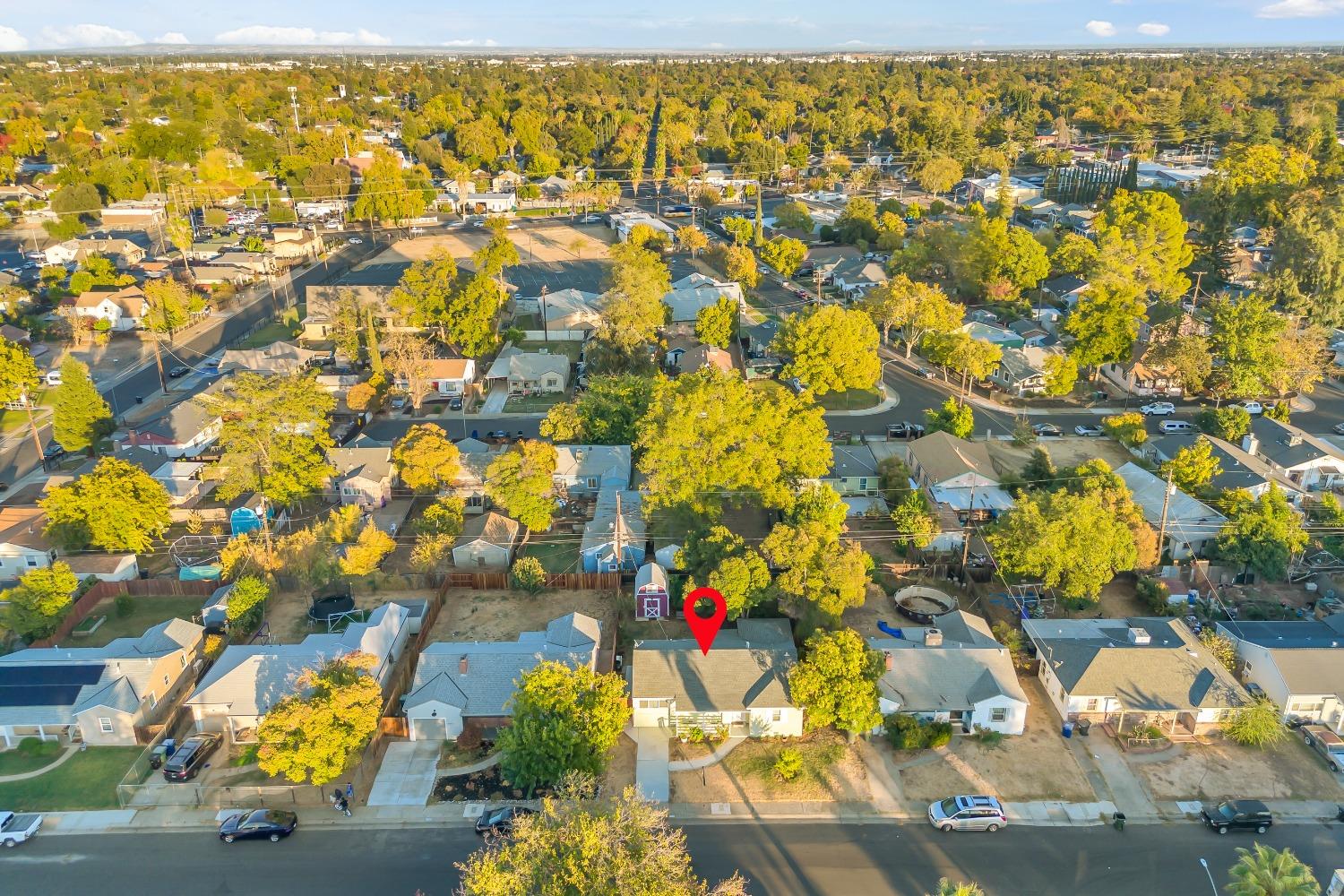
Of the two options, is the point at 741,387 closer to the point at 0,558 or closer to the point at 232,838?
the point at 232,838

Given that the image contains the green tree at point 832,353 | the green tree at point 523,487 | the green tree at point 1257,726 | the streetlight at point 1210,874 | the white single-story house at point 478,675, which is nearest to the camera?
the streetlight at point 1210,874

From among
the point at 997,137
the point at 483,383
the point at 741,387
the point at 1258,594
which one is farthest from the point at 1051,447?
the point at 997,137

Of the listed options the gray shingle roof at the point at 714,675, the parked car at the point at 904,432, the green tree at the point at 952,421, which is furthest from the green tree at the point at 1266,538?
the gray shingle roof at the point at 714,675

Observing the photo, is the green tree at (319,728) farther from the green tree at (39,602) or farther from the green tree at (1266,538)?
the green tree at (1266,538)

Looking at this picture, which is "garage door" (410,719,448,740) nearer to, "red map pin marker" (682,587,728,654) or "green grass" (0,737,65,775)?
"red map pin marker" (682,587,728,654)

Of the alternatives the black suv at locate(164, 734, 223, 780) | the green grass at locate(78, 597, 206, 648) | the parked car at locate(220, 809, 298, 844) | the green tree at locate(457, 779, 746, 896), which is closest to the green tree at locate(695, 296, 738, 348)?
the green grass at locate(78, 597, 206, 648)

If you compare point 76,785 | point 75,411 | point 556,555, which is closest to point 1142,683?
point 556,555
